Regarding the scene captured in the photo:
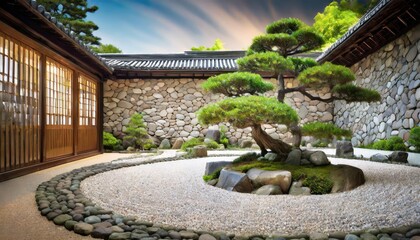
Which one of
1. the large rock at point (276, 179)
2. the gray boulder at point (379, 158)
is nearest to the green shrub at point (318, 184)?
the large rock at point (276, 179)

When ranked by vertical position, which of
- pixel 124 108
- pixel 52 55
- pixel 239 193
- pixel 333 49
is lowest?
pixel 239 193

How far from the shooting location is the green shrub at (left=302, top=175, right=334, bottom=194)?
4035 mm

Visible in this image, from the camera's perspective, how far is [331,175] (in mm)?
4309

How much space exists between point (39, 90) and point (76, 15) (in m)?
13.2

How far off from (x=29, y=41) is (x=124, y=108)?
6280 millimetres

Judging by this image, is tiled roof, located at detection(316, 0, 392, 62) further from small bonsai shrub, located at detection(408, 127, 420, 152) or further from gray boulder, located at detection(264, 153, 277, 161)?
gray boulder, located at detection(264, 153, 277, 161)

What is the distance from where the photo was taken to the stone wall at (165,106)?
11.7 metres

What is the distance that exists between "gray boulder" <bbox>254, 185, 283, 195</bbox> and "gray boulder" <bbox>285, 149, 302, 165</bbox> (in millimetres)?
934

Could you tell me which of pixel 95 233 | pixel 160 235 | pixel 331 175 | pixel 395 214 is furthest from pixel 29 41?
pixel 395 214

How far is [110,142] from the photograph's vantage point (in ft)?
34.5

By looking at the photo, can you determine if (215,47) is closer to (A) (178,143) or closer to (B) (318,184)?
(A) (178,143)

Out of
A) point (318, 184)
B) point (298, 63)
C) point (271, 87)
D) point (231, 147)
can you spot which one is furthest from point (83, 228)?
point (231, 147)

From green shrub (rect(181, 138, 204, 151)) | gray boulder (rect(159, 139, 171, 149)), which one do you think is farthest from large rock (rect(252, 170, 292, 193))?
gray boulder (rect(159, 139, 171, 149))

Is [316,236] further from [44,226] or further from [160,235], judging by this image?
[44,226]
